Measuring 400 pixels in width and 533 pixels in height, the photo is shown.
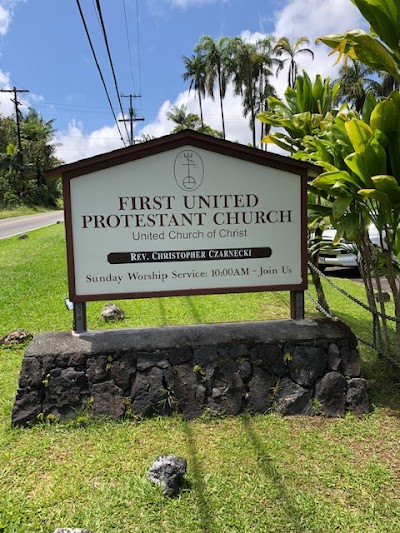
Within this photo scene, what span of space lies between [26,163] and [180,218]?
1694 inches

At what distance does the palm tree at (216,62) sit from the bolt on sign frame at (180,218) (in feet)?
105

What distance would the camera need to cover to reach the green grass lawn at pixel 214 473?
2.43m

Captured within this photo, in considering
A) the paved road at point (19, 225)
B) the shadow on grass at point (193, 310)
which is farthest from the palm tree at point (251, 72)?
the shadow on grass at point (193, 310)

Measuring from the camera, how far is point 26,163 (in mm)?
42688

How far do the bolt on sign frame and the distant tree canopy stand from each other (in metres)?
37.8

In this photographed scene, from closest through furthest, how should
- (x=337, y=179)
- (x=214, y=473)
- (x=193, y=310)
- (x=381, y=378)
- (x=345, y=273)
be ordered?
(x=214, y=473), (x=337, y=179), (x=381, y=378), (x=193, y=310), (x=345, y=273)

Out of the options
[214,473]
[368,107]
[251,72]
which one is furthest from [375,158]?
[251,72]

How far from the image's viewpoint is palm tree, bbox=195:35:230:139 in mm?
33500

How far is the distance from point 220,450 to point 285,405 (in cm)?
75

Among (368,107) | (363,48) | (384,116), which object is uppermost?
(363,48)

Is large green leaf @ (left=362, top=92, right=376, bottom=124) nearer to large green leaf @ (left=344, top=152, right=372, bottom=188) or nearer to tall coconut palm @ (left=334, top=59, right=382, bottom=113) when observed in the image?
large green leaf @ (left=344, top=152, right=372, bottom=188)

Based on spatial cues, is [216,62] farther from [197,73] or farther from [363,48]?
[363,48]

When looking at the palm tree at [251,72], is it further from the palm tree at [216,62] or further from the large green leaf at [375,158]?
the large green leaf at [375,158]

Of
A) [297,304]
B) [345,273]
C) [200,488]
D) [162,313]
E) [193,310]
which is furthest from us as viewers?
[345,273]
